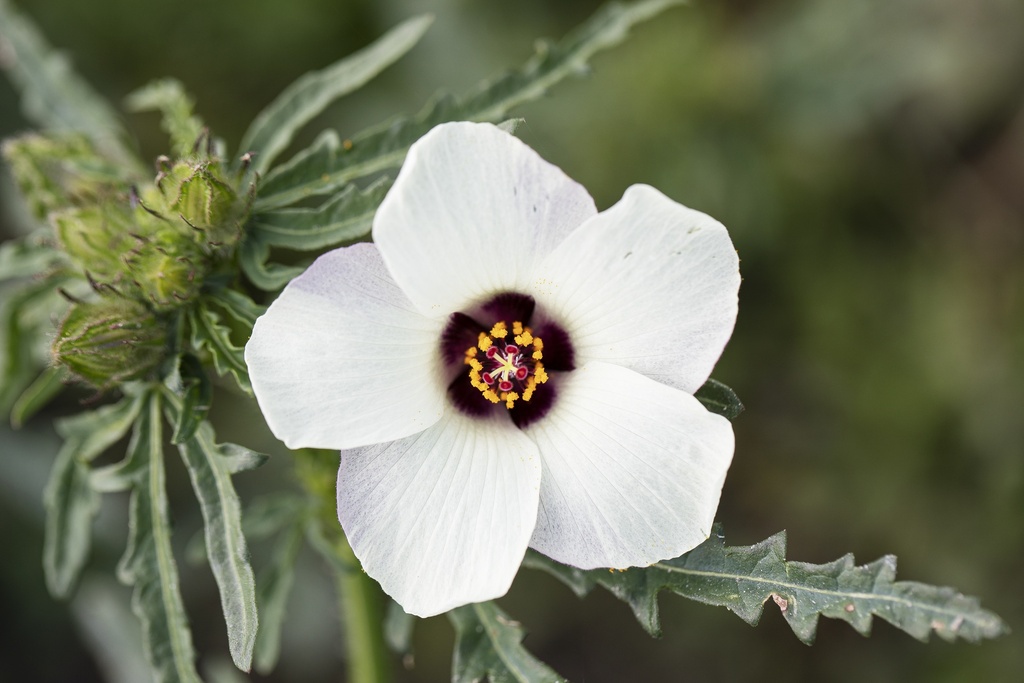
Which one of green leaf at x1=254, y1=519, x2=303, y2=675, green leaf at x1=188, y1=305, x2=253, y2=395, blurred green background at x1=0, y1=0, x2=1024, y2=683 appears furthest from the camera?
blurred green background at x1=0, y1=0, x2=1024, y2=683

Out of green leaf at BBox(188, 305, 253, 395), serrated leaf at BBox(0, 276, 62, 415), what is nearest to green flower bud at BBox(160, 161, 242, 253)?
green leaf at BBox(188, 305, 253, 395)

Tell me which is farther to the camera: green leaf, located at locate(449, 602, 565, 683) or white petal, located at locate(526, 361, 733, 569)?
green leaf, located at locate(449, 602, 565, 683)

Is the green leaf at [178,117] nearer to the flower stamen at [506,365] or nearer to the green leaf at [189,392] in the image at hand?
the green leaf at [189,392]

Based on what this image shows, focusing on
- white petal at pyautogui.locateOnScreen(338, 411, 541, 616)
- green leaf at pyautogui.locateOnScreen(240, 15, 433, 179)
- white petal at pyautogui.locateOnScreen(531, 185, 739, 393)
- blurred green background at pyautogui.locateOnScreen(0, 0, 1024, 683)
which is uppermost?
green leaf at pyautogui.locateOnScreen(240, 15, 433, 179)

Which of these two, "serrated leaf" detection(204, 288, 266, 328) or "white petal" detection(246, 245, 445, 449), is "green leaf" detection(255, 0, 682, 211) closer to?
"serrated leaf" detection(204, 288, 266, 328)

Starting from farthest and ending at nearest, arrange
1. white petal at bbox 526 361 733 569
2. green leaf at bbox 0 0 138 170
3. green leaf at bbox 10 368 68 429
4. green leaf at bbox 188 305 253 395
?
1. green leaf at bbox 0 0 138 170
2. green leaf at bbox 10 368 68 429
3. green leaf at bbox 188 305 253 395
4. white petal at bbox 526 361 733 569

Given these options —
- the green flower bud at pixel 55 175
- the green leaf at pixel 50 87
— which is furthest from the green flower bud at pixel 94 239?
the green leaf at pixel 50 87

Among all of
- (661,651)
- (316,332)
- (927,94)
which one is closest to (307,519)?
(316,332)
